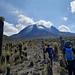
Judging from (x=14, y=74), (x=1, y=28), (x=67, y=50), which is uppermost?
(x=1, y=28)

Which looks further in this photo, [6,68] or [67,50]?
[6,68]

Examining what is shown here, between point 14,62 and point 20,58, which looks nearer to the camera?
point 14,62

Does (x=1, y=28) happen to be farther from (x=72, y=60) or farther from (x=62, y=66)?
(x=72, y=60)

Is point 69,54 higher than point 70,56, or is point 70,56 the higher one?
point 69,54

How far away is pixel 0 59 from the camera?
22969 mm

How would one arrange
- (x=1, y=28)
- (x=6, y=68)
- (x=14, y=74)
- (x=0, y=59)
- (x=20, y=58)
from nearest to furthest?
(x=14, y=74) < (x=6, y=68) < (x=0, y=59) < (x=1, y=28) < (x=20, y=58)

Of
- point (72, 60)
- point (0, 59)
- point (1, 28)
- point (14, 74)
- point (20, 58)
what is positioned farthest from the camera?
point (20, 58)

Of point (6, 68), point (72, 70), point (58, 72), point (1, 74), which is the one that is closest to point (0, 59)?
point (6, 68)

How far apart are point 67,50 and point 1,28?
10460 millimetres

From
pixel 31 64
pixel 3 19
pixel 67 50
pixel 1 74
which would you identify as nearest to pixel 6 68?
pixel 1 74

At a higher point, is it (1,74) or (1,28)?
(1,28)

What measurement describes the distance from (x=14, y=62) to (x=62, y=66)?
237 inches

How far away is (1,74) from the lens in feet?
63.4

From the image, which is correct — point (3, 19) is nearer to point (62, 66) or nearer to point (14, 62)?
point (14, 62)
